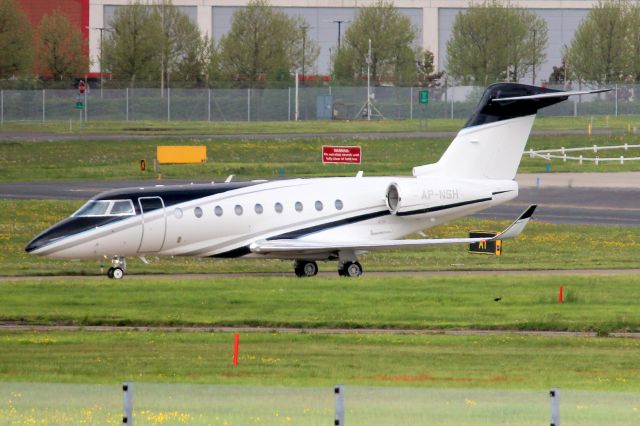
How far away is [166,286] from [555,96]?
1277 centimetres

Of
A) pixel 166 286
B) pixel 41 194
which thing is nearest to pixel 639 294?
pixel 166 286

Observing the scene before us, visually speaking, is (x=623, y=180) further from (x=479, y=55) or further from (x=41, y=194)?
(x=479, y=55)

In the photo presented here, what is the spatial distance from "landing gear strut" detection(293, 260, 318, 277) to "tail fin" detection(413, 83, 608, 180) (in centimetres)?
423

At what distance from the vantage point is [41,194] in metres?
61.6

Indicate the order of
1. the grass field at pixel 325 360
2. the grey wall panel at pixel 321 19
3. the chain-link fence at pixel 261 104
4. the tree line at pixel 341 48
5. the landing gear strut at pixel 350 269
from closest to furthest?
1. the grass field at pixel 325 360
2. the landing gear strut at pixel 350 269
3. the chain-link fence at pixel 261 104
4. the tree line at pixel 341 48
5. the grey wall panel at pixel 321 19

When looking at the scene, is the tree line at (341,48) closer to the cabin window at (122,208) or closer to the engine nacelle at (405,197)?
the engine nacelle at (405,197)

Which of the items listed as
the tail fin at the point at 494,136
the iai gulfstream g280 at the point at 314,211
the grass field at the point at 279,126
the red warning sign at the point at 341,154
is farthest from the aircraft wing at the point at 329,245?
the grass field at the point at 279,126

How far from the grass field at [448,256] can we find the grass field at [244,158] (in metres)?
19.1

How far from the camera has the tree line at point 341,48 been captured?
4850 inches

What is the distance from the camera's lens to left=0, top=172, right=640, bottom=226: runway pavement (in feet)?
183

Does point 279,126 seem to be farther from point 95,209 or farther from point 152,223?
point 95,209

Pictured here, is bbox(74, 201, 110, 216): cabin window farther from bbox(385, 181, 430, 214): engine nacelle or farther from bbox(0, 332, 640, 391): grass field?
bbox(0, 332, 640, 391): grass field

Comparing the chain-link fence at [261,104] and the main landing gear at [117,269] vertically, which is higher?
the chain-link fence at [261,104]

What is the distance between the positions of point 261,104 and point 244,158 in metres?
38.0
